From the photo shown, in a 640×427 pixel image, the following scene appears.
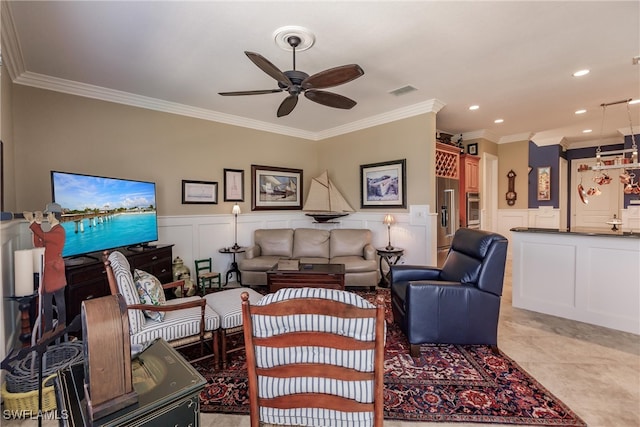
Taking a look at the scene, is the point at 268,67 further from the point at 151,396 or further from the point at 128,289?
the point at 151,396

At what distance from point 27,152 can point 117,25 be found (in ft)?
6.25

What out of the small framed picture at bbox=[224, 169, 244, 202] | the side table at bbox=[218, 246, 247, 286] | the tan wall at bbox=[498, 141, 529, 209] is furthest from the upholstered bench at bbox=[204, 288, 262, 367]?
the tan wall at bbox=[498, 141, 529, 209]

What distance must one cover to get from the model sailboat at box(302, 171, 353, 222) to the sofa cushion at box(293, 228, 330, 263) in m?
0.56

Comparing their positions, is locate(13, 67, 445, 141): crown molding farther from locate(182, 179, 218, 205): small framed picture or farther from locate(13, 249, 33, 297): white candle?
locate(13, 249, 33, 297): white candle

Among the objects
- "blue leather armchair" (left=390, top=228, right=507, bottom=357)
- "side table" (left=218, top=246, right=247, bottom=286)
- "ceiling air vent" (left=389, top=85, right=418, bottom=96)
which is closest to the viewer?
"blue leather armchair" (left=390, top=228, right=507, bottom=357)

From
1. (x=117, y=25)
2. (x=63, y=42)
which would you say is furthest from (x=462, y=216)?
(x=63, y=42)

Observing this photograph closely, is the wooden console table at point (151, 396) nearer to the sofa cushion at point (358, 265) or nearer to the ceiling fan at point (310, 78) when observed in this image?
the ceiling fan at point (310, 78)

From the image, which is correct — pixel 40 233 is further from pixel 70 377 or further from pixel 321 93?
pixel 321 93

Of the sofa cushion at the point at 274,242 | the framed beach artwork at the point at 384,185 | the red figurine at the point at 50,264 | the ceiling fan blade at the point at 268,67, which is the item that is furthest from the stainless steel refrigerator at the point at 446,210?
the red figurine at the point at 50,264

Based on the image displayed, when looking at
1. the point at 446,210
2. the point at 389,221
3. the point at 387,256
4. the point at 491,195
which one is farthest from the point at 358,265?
the point at 491,195

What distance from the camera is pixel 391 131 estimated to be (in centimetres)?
463

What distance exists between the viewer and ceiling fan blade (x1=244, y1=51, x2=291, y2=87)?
206cm

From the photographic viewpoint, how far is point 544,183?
633 centimetres

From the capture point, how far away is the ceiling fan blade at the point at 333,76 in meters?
2.22
